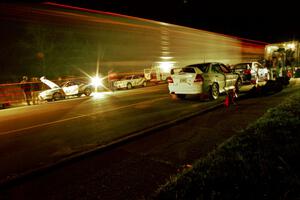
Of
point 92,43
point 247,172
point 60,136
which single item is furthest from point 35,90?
point 92,43

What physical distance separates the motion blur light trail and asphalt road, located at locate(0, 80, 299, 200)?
1298 centimetres

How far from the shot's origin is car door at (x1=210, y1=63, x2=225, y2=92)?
36.3 ft

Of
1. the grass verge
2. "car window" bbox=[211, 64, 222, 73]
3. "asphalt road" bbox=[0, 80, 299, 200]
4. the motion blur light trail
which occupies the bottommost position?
"asphalt road" bbox=[0, 80, 299, 200]

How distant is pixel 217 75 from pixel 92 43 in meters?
28.7

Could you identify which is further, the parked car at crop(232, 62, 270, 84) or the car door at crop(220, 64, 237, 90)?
the parked car at crop(232, 62, 270, 84)

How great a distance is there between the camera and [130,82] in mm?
24078

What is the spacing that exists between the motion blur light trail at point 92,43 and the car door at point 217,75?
925cm

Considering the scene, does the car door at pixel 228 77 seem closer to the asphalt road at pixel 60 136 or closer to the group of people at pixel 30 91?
the asphalt road at pixel 60 136

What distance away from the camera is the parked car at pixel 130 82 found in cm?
2295

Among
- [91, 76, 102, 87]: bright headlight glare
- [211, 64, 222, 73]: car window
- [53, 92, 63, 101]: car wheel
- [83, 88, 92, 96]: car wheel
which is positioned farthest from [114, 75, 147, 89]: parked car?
[211, 64, 222, 73]: car window

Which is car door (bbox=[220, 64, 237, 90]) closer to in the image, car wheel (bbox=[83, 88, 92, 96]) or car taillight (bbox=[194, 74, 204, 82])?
car taillight (bbox=[194, 74, 204, 82])

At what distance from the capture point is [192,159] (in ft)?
14.1

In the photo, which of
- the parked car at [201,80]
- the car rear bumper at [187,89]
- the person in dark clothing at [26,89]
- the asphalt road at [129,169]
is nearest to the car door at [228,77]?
the parked car at [201,80]

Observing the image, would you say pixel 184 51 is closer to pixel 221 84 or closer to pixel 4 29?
pixel 4 29
